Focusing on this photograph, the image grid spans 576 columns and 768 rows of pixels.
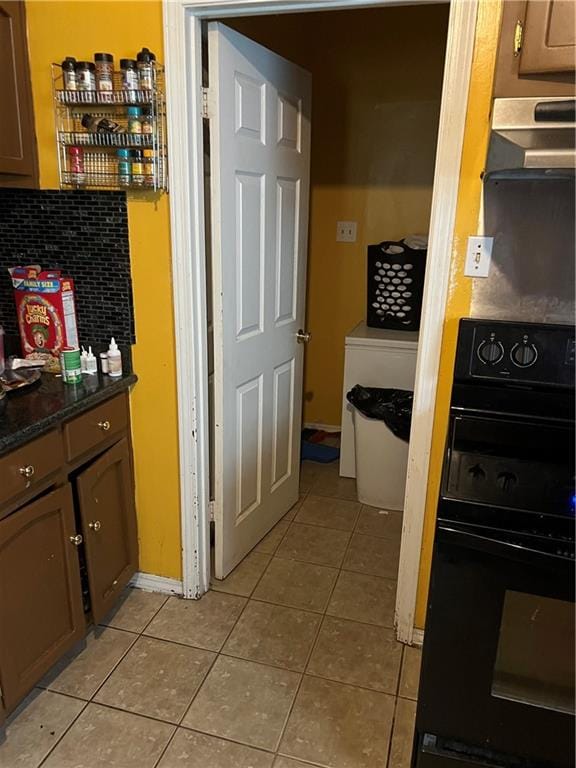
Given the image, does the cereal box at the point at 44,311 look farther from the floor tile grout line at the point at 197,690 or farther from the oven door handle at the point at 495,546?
the oven door handle at the point at 495,546

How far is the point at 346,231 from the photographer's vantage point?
3.34m

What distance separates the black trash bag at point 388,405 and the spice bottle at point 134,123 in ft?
5.07

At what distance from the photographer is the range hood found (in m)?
1.13

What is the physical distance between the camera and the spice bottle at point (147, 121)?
167cm

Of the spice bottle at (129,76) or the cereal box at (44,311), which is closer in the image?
the spice bottle at (129,76)

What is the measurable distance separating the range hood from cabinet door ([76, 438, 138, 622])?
1396mm

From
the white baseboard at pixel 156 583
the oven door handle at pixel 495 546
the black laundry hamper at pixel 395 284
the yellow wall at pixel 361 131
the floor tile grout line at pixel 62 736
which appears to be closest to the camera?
the oven door handle at pixel 495 546

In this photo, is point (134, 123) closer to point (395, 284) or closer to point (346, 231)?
point (395, 284)

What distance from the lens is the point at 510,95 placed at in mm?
1232

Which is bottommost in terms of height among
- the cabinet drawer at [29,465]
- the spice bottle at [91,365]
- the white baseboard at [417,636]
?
the white baseboard at [417,636]

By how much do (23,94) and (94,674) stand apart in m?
1.78

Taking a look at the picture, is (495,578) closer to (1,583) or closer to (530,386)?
(530,386)

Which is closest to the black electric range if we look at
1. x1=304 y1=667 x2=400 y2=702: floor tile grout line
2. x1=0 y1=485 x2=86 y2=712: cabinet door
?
x1=304 y1=667 x2=400 y2=702: floor tile grout line

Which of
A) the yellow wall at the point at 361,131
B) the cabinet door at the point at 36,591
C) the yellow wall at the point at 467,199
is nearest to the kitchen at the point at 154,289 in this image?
the yellow wall at the point at 467,199
